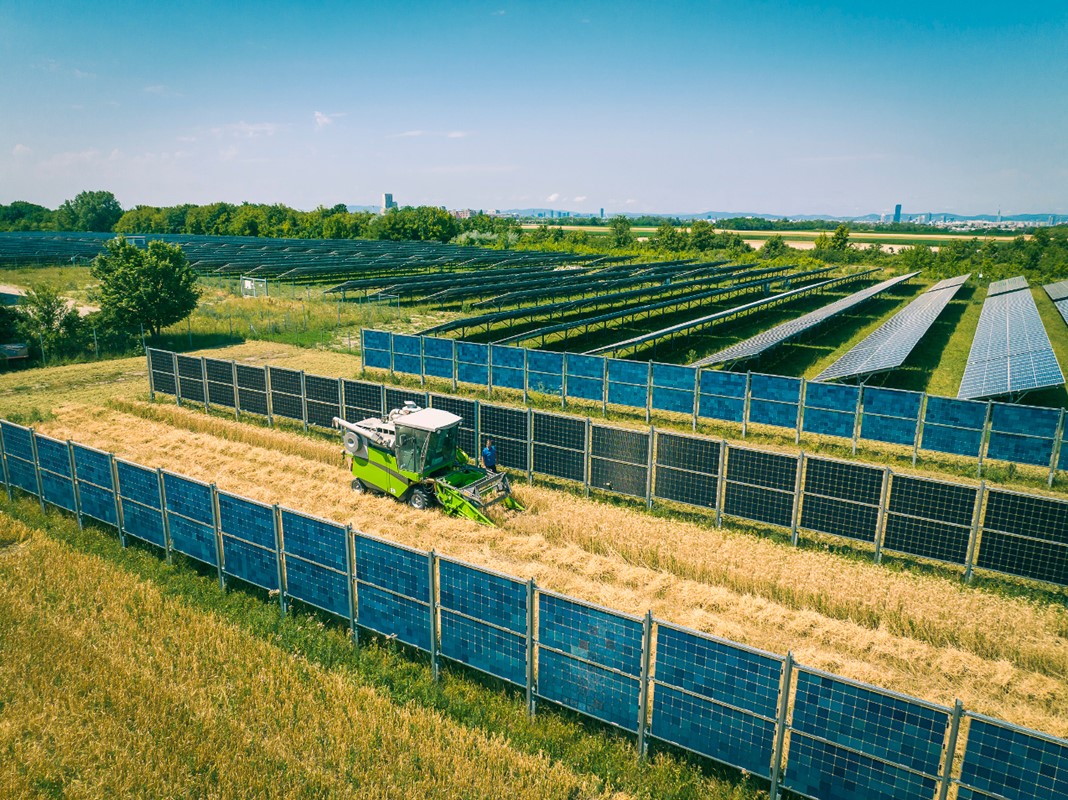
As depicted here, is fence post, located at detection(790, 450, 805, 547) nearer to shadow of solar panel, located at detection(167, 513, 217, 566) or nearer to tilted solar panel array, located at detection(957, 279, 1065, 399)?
tilted solar panel array, located at detection(957, 279, 1065, 399)

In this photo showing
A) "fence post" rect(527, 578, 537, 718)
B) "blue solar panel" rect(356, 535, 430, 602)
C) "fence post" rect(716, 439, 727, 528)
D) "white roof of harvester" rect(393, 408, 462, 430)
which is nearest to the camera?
"fence post" rect(527, 578, 537, 718)

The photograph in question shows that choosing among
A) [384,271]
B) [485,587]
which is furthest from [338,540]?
[384,271]

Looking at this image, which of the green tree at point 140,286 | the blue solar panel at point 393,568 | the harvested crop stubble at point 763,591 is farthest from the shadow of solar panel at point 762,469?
the green tree at point 140,286

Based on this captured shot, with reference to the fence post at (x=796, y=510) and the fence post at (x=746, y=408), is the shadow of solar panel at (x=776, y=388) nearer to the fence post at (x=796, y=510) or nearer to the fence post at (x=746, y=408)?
the fence post at (x=746, y=408)

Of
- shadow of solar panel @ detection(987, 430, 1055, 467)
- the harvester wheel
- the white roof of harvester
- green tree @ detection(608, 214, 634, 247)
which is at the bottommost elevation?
the harvester wheel

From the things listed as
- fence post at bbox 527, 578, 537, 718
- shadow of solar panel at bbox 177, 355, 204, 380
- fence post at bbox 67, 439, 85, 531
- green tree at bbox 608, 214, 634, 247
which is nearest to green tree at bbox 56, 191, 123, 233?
green tree at bbox 608, 214, 634, 247

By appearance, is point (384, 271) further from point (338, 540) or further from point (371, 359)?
point (338, 540)
